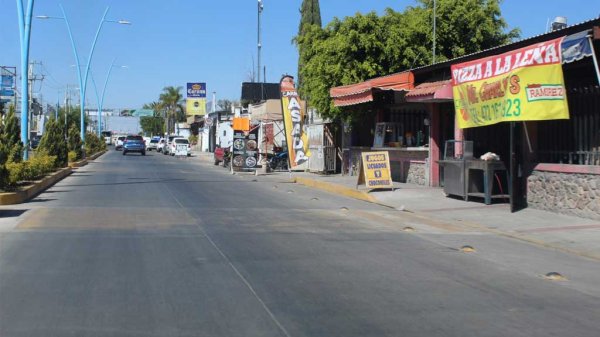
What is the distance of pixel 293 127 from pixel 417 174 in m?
7.11

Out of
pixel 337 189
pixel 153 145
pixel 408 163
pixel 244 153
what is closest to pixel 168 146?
pixel 153 145

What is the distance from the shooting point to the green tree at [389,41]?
25125 mm

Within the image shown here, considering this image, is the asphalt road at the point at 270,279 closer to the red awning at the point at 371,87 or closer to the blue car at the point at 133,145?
the red awning at the point at 371,87

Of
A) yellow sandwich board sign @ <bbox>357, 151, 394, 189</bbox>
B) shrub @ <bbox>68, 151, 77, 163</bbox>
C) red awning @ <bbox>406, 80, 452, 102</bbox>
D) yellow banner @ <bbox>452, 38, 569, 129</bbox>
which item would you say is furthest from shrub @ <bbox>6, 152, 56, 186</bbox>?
yellow banner @ <bbox>452, 38, 569, 129</bbox>

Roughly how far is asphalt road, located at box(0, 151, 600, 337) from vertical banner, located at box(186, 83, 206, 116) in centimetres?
6442

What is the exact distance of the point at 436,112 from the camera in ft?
66.5

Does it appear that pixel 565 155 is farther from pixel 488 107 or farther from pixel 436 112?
pixel 436 112

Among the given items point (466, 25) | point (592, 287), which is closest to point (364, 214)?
point (592, 287)

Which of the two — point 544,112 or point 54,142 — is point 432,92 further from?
point 54,142

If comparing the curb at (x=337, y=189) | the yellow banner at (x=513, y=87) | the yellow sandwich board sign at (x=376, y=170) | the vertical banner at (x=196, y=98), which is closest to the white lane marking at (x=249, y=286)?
the yellow banner at (x=513, y=87)

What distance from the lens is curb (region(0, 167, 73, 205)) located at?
14.7 metres

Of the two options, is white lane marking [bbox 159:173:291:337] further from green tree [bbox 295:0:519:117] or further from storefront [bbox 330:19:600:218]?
green tree [bbox 295:0:519:117]

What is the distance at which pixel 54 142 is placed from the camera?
26.3m

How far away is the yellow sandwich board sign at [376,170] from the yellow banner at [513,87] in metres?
3.97
